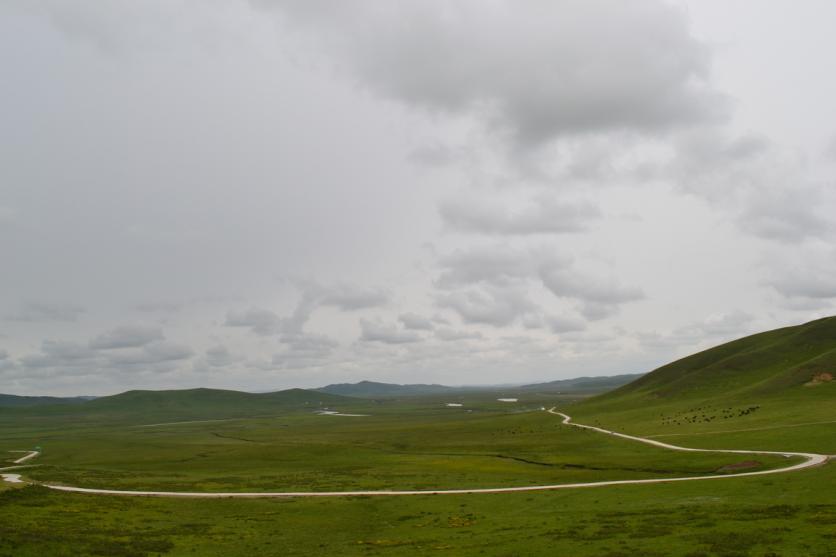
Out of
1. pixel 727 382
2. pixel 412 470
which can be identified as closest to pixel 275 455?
pixel 412 470

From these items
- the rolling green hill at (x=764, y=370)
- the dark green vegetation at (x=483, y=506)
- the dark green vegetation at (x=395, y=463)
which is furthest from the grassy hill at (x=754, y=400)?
the dark green vegetation at (x=395, y=463)

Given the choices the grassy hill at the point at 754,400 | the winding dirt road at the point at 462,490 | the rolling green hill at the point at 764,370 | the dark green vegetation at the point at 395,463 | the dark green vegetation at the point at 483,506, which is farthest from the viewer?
the rolling green hill at the point at 764,370

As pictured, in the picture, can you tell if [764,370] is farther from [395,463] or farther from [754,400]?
[395,463]

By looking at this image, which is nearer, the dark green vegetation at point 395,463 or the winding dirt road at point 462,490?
the winding dirt road at point 462,490

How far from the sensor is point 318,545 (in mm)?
46094

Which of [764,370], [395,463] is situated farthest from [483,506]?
[764,370]

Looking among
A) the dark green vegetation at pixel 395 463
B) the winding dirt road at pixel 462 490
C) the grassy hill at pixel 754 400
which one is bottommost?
the dark green vegetation at pixel 395 463

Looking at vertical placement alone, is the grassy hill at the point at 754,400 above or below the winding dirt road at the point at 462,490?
above

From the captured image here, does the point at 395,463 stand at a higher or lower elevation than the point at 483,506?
lower

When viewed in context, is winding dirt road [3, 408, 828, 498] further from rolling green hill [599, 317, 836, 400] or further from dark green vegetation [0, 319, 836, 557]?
rolling green hill [599, 317, 836, 400]

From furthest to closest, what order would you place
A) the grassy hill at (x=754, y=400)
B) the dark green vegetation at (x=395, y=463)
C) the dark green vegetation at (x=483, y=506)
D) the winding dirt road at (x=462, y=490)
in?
1. the grassy hill at (x=754, y=400)
2. the dark green vegetation at (x=395, y=463)
3. the winding dirt road at (x=462, y=490)
4. the dark green vegetation at (x=483, y=506)

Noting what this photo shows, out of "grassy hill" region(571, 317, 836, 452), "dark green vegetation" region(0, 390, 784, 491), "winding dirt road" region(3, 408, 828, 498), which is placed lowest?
"dark green vegetation" region(0, 390, 784, 491)

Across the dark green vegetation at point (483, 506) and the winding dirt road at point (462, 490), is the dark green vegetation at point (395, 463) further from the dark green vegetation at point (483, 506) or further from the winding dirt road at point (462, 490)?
the winding dirt road at point (462, 490)

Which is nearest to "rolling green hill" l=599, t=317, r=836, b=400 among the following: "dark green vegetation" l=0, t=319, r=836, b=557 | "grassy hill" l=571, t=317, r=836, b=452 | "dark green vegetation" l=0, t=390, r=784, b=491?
"grassy hill" l=571, t=317, r=836, b=452
